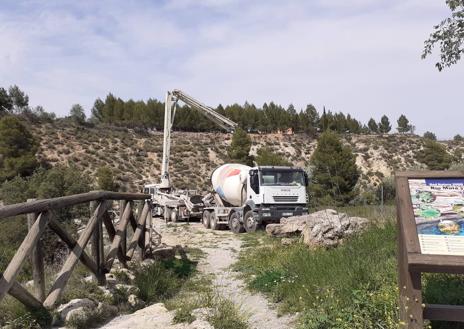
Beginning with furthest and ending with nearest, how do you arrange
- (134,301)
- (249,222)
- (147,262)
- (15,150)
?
(15,150), (249,222), (147,262), (134,301)

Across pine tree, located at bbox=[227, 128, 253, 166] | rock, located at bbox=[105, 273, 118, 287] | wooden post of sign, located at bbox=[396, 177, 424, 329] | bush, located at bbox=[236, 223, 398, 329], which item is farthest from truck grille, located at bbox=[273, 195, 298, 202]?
pine tree, located at bbox=[227, 128, 253, 166]

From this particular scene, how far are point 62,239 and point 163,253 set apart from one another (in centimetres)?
471

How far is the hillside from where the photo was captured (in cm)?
4959

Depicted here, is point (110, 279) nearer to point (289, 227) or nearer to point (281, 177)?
point (289, 227)

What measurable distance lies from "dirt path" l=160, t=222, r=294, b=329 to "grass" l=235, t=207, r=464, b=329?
0.18 metres

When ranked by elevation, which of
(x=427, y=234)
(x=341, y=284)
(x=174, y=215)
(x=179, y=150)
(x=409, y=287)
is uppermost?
(x=179, y=150)

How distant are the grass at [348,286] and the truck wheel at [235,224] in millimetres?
10698

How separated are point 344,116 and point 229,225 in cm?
6991

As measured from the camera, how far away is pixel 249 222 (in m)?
18.6

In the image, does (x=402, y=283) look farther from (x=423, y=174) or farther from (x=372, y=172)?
(x=372, y=172)

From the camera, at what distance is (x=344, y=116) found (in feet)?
282

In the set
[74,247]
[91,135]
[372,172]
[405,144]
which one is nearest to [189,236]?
[74,247]

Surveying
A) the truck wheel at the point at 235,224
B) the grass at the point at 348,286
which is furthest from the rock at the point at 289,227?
the grass at the point at 348,286

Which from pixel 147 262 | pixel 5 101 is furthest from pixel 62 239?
pixel 5 101
